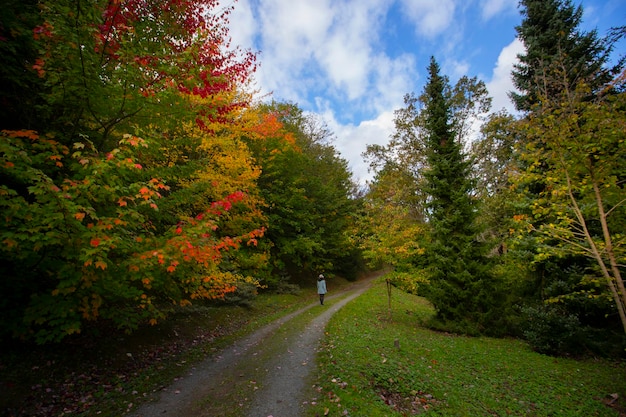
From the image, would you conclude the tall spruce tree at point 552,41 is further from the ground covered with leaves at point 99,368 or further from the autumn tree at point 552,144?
the ground covered with leaves at point 99,368

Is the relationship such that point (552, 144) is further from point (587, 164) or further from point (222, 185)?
point (222, 185)

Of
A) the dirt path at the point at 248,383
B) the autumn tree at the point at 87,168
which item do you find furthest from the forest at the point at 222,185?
the dirt path at the point at 248,383

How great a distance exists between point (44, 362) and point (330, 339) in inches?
266

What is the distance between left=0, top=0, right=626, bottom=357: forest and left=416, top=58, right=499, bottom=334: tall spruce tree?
0.08m

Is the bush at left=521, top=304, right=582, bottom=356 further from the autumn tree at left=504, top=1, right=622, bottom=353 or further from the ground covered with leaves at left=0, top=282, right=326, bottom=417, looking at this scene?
the ground covered with leaves at left=0, top=282, right=326, bottom=417

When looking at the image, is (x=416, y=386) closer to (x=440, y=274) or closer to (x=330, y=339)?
(x=330, y=339)

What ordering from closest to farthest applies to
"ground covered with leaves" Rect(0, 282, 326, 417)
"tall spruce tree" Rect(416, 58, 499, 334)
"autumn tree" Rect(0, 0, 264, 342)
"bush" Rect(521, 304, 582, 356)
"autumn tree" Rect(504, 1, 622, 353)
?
Result: "autumn tree" Rect(0, 0, 264, 342)
"ground covered with leaves" Rect(0, 282, 326, 417)
"autumn tree" Rect(504, 1, 622, 353)
"bush" Rect(521, 304, 582, 356)
"tall spruce tree" Rect(416, 58, 499, 334)

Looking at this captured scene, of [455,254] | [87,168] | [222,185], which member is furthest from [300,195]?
[87,168]

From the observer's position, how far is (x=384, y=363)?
6.96m

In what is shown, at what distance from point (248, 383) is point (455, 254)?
31.7ft

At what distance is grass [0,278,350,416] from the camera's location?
16.1 feet

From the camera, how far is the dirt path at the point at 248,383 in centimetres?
499

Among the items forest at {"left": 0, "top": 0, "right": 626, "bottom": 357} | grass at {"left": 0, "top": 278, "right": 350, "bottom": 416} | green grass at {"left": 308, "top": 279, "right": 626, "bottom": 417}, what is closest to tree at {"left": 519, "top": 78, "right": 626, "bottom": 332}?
forest at {"left": 0, "top": 0, "right": 626, "bottom": 357}

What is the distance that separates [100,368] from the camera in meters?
6.33
